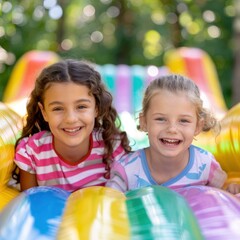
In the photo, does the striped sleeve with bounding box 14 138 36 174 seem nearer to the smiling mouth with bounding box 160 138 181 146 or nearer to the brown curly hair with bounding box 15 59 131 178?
the brown curly hair with bounding box 15 59 131 178

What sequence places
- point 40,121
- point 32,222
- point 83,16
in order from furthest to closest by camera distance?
point 83,16
point 40,121
point 32,222

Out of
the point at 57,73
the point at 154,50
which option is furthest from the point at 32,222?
the point at 154,50

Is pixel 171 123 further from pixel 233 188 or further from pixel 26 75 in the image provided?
pixel 26 75

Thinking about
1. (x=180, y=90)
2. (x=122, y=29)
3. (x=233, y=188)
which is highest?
(x=122, y=29)

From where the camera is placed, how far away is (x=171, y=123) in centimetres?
163

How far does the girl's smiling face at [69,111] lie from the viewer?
5.57 feet

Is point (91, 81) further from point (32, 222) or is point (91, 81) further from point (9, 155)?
point (32, 222)

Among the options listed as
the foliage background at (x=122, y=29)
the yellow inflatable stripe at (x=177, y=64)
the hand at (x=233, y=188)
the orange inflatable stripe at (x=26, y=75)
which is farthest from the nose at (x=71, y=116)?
the foliage background at (x=122, y=29)

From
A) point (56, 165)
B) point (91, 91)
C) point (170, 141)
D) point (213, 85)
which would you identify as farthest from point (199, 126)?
point (213, 85)

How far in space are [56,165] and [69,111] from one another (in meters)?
0.23

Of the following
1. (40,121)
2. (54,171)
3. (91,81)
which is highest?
(91,81)

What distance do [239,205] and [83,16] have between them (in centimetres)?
609

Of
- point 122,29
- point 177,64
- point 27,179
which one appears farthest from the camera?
point 122,29

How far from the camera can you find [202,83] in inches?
154
